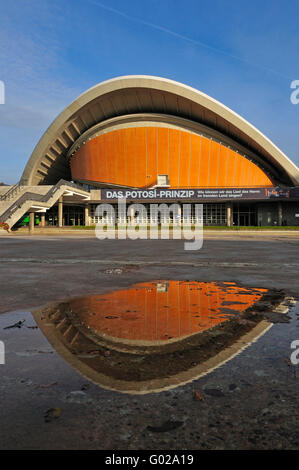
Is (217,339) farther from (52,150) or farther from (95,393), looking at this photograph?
(52,150)

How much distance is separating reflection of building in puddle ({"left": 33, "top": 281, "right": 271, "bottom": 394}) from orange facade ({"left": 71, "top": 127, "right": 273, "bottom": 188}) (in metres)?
50.1

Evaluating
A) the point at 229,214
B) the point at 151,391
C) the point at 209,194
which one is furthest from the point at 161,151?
the point at 151,391

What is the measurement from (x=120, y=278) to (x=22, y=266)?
400 centimetres

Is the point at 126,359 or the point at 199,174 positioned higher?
the point at 199,174

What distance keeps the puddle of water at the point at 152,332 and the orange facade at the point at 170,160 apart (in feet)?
164

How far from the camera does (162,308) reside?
5.00 m

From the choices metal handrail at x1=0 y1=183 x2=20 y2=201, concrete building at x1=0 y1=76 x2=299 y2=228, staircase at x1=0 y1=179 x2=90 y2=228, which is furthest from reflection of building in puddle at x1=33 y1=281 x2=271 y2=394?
concrete building at x1=0 y1=76 x2=299 y2=228

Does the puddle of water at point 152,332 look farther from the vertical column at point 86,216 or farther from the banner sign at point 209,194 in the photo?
the vertical column at point 86,216

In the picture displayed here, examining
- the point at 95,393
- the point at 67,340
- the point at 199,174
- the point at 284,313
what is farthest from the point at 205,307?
the point at 199,174

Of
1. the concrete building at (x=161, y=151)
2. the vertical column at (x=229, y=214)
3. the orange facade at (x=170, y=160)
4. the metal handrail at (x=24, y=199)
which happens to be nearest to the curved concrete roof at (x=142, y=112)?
the concrete building at (x=161, y=151)

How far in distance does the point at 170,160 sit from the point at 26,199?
25.8 metres

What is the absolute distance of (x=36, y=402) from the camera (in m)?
2.25

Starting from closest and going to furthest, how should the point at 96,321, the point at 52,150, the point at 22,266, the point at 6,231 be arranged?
1. the point at 96,321
2. the point at 22,266
3. the point at 6,231
4. the point at 52,150

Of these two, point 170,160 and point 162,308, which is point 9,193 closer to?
point 170,160
